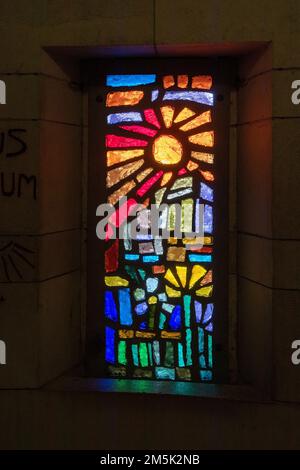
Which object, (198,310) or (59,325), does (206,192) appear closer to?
(198,310)

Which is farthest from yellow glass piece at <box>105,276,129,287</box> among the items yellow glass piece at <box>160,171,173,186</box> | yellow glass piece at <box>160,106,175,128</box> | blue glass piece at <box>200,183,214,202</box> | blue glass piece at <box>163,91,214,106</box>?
blue glass piece at <box>163,91,214,106</box>

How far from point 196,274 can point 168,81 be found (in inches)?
66.1

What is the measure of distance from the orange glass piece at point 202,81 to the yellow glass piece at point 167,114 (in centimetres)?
28

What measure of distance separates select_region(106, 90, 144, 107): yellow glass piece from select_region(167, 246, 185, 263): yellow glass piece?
1303 mm

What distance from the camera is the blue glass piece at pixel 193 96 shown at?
493 cm

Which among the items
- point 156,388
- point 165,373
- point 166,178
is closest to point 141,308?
point 165,373

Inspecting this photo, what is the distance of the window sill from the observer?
4.57 m

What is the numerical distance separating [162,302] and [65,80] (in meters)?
2.07

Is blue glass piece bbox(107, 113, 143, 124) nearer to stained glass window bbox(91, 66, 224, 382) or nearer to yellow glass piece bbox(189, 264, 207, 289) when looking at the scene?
stained glass window bbox(91, 66, 224, 382)

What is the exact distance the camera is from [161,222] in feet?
16.3

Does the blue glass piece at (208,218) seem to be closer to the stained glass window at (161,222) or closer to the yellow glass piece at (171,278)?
the stained glass window at (161,222)

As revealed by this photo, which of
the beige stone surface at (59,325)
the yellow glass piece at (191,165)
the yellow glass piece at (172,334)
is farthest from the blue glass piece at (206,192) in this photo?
the beige stone surface at (59,325)

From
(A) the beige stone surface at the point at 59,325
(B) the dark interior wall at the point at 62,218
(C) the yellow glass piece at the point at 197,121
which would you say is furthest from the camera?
(C) the yellow glass piece at the point at 197,121
